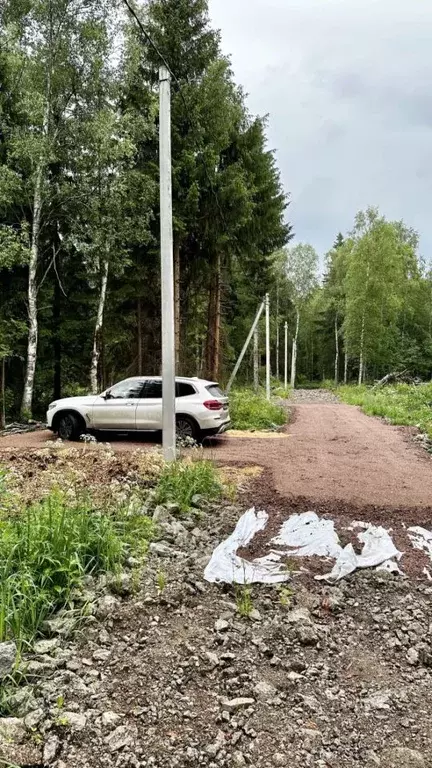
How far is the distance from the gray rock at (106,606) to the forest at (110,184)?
12.1 m

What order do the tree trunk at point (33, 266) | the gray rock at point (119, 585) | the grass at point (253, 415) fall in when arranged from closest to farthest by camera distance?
the gray rock at point (119, 585), the grass at point (253, 415), the tree trunk at point (33, 266)

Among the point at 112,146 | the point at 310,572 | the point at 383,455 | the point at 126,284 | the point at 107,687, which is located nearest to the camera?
the point at 107,687

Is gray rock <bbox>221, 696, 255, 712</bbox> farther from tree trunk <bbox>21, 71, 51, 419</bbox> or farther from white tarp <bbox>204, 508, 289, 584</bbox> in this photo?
tree trunk <bbox>21, 71, 51, 419</bbox>

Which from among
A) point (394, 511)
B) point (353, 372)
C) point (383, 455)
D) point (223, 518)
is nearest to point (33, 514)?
point (223, 518)

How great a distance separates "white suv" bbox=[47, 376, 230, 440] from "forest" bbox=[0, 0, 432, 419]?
15.6ft

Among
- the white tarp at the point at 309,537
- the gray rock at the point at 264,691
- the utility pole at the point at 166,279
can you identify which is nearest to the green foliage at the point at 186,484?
the utility pole at the point at 166,279

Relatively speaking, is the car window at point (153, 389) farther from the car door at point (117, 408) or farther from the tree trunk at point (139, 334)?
the tree trunk at point (139, 334)

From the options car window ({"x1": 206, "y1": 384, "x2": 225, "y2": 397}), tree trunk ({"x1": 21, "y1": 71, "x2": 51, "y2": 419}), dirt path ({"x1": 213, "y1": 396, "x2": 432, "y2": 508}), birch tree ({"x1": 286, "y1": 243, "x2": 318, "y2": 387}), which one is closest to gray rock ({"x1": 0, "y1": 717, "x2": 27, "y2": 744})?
dirt path ({"x1": 213, "y1": 396, "x2": 432, "y2": 508})

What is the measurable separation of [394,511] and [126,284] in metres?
14.6

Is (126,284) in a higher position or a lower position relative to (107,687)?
higher

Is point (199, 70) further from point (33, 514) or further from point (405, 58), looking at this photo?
point (33, 514)

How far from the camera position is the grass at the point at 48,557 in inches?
115

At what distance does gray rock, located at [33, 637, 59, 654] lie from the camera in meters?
2.75

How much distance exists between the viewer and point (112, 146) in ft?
49.6
